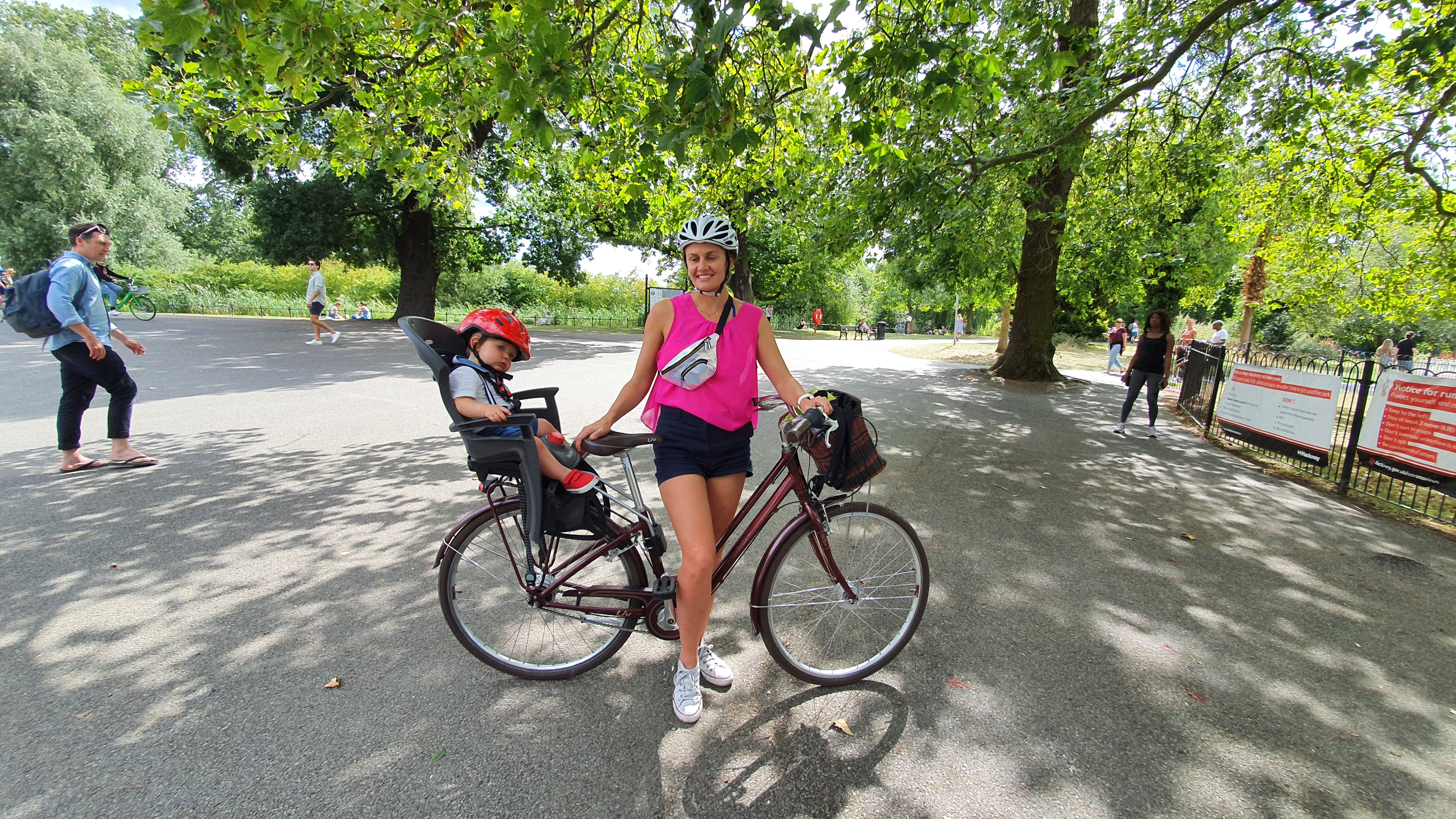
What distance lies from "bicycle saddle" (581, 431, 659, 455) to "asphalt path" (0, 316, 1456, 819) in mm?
1066

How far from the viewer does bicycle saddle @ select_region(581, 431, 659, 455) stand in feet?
7.75

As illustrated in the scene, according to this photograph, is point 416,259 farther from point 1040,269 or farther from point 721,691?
point 721,691

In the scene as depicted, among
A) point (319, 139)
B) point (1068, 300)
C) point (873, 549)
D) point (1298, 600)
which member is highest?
point (319, 139)

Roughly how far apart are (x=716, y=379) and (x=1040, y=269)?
13532 millimetres

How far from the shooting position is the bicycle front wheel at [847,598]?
103 inches

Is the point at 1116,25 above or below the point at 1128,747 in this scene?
above

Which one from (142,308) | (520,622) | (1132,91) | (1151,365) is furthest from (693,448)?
(142,308)

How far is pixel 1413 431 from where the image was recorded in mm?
5480

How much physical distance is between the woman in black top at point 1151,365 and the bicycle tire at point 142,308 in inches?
956

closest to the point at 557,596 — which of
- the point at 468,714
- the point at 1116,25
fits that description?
the point at 468,714

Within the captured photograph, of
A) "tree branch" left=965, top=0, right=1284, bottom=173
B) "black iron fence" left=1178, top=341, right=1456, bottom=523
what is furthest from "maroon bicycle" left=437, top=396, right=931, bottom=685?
"tree branch" left=965, top=0, right=1284, bottom=173

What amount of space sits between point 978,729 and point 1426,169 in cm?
1307

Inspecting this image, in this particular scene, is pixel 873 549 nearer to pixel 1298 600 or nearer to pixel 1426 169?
pixel 1298 600

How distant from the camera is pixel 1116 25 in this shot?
8.61 meters
